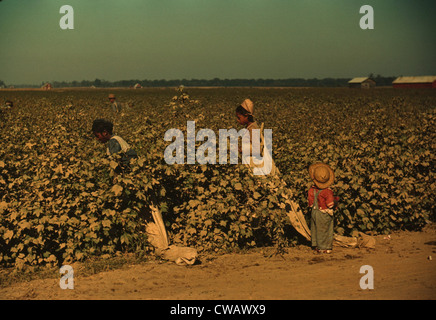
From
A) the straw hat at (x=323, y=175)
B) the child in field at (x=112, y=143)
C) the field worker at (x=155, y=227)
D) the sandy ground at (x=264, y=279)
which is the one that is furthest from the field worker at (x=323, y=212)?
the child in field at (x=112, y=143)

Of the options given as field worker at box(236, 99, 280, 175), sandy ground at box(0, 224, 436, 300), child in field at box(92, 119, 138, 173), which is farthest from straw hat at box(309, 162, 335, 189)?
child in field at box(92, 119, 138, 173)

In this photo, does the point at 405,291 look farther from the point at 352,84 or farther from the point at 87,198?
the point at 352,84

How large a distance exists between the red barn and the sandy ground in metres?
91.8

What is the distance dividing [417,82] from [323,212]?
96.1 m

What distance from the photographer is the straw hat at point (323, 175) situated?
206 inches

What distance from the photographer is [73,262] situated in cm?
502

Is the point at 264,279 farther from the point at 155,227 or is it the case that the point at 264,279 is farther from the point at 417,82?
the point at 417,82

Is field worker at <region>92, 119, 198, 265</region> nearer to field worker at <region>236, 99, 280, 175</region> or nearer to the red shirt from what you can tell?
field worker at <region>236, 99, 280, 175</region>

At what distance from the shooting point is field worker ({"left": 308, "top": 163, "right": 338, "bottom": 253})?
5258 millimetres

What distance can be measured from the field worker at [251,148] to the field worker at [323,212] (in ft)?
1.77

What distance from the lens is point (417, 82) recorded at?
300 ft

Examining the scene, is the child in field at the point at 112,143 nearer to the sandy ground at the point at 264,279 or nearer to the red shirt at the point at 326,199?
the sandy ground at the point at 264,279
